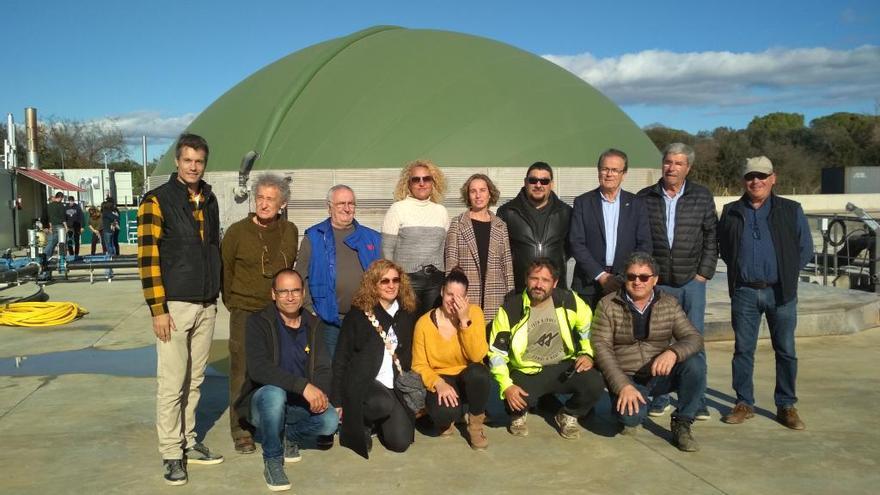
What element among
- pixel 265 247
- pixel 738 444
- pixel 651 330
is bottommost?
pixel 738 444

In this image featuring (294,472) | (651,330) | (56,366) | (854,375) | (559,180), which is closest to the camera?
(294,472)

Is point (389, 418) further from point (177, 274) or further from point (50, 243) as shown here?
point (50, 243)

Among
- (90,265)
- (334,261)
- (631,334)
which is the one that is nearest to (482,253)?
(334,261)

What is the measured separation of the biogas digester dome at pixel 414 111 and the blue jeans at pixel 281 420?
8.37 meters

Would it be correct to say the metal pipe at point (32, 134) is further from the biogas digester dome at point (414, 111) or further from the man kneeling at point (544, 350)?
the man kneeling at point (544, 350)

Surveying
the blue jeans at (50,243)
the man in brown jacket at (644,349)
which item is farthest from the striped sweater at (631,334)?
the blue jeans at (50,243)

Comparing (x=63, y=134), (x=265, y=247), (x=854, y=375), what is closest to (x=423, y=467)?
(x=265, y=247)

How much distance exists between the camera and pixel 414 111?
13453mm

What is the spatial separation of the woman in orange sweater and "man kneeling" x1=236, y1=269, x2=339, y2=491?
26.6 inches

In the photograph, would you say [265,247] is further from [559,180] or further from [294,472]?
[559,180]

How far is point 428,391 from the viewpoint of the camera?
4980mm

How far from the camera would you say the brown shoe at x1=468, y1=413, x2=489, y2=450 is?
4852mm

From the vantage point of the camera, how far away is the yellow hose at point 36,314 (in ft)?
32.0

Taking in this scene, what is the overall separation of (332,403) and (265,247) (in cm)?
108
